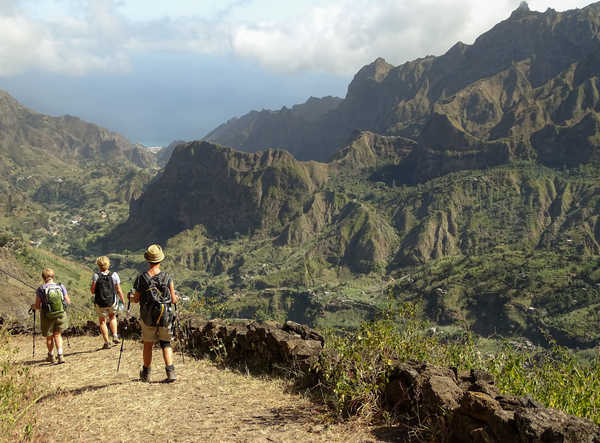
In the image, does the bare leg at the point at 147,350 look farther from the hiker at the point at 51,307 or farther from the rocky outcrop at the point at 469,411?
the rocky outcrop at the point at 469,411

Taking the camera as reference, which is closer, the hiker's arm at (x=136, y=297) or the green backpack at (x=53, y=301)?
the hiker's arm at (x=136, y=297)

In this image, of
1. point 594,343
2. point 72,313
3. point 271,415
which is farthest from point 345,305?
point 271,415

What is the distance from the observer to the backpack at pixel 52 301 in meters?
11.5

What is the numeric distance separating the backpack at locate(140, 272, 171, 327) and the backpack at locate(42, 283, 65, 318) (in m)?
4.13

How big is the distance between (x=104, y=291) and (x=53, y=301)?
142 cm

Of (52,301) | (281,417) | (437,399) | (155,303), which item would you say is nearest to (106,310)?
(52,301)

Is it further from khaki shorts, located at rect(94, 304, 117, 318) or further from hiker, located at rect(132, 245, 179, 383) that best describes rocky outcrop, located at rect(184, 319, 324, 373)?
khaki shorts, located at rect(94, 304, 117, 318)

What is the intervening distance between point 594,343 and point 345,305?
88.5 metres

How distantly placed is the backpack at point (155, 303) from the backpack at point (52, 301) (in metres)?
4.13

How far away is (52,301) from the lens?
38.0ft

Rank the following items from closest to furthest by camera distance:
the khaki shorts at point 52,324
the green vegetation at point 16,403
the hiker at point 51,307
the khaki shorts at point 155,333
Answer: the green vegetation at point 16,403 < the khaki shorts at point 155,333 < the hiker at point 51,307 < the khaki shorts at point 52,324

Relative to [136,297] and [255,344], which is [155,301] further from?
[255,344]

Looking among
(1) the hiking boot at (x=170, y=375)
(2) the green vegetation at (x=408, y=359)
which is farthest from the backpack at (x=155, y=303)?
(2) the green vegetation at (x=408, y=359)

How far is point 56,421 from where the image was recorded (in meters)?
7.64
